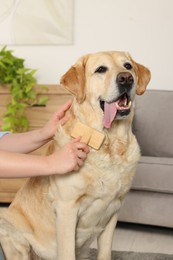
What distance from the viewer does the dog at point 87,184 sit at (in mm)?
1633

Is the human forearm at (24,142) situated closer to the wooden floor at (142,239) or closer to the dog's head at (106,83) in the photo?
the dog's head at (106,83)

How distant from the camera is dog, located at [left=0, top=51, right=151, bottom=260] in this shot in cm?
163

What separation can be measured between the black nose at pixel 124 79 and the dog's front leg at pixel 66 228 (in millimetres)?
512

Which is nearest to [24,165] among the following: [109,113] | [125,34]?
[109,113]

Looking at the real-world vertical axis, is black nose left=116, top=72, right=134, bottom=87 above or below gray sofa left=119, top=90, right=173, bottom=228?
above

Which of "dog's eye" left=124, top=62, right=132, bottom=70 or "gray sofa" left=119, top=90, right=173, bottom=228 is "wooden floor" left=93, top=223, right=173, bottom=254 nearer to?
"gray sofa" left=119, top=90, right=173, bottom=228

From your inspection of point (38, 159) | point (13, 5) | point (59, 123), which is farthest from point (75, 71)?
point (13, 5)

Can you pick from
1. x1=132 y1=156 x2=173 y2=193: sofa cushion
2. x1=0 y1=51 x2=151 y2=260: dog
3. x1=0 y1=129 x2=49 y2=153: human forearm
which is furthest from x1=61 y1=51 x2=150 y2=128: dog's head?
x1=132 y1=156 x2=173 y2=193: sofa cushion

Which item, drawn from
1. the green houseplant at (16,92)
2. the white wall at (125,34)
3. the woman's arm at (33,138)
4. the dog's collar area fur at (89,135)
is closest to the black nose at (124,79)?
the dog's collar area fur at (89,135)

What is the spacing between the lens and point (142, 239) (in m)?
2.72

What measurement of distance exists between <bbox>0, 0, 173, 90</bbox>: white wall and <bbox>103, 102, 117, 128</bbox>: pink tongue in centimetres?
208

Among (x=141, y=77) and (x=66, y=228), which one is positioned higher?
(x=141, y=77)

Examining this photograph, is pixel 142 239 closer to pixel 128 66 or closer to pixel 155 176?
pixel 155 176

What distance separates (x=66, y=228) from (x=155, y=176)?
1.16m
